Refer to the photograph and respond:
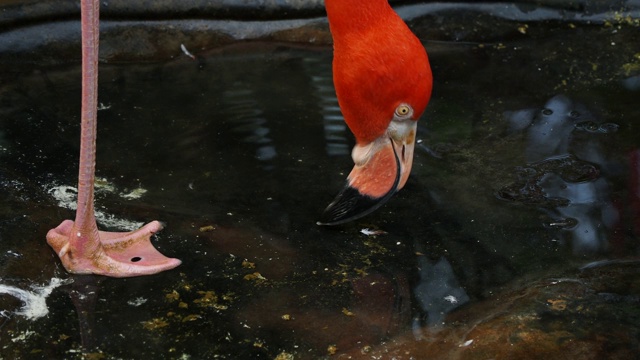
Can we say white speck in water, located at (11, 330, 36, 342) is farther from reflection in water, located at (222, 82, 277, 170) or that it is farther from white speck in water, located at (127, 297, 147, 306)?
reflection in water, located at (222, 82, 277, 170)

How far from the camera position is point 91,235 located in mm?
2941

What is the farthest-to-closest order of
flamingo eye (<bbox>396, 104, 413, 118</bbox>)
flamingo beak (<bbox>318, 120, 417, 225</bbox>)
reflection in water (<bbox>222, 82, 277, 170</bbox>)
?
reflection in water (<bbox>222, 82, 277, 170</bbox>)
flamingo beak (<bbox>318, 120, 417, 225</bbox>)
flamingo eye (<bbox>396, 104, 413, 118</bbox>)

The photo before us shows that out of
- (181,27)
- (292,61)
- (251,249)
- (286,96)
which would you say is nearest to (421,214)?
(251,249)

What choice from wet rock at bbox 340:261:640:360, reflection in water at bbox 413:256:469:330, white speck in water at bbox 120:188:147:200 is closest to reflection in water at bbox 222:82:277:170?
white speck in water at bbox 120:188:147:200

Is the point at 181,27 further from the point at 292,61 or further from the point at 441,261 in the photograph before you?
the point at 441,261

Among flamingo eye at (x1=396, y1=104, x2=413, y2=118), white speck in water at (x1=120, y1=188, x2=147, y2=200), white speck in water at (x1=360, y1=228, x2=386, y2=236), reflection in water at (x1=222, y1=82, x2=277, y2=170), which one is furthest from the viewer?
reflection in water at (x1=222, y1=82, x2=277, y2=170)

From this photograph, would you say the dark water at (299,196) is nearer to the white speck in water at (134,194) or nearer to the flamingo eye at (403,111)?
the white speck in water at (134,194)

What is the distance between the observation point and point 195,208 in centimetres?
337

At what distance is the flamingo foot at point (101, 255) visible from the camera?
294 centimetres

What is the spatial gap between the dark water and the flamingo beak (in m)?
0.12

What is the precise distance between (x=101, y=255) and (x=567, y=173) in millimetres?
1774

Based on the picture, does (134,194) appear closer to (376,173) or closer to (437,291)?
(376,173)

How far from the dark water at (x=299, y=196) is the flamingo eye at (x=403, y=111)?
1.50 ft

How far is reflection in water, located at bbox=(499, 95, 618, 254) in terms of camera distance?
3.30 m
